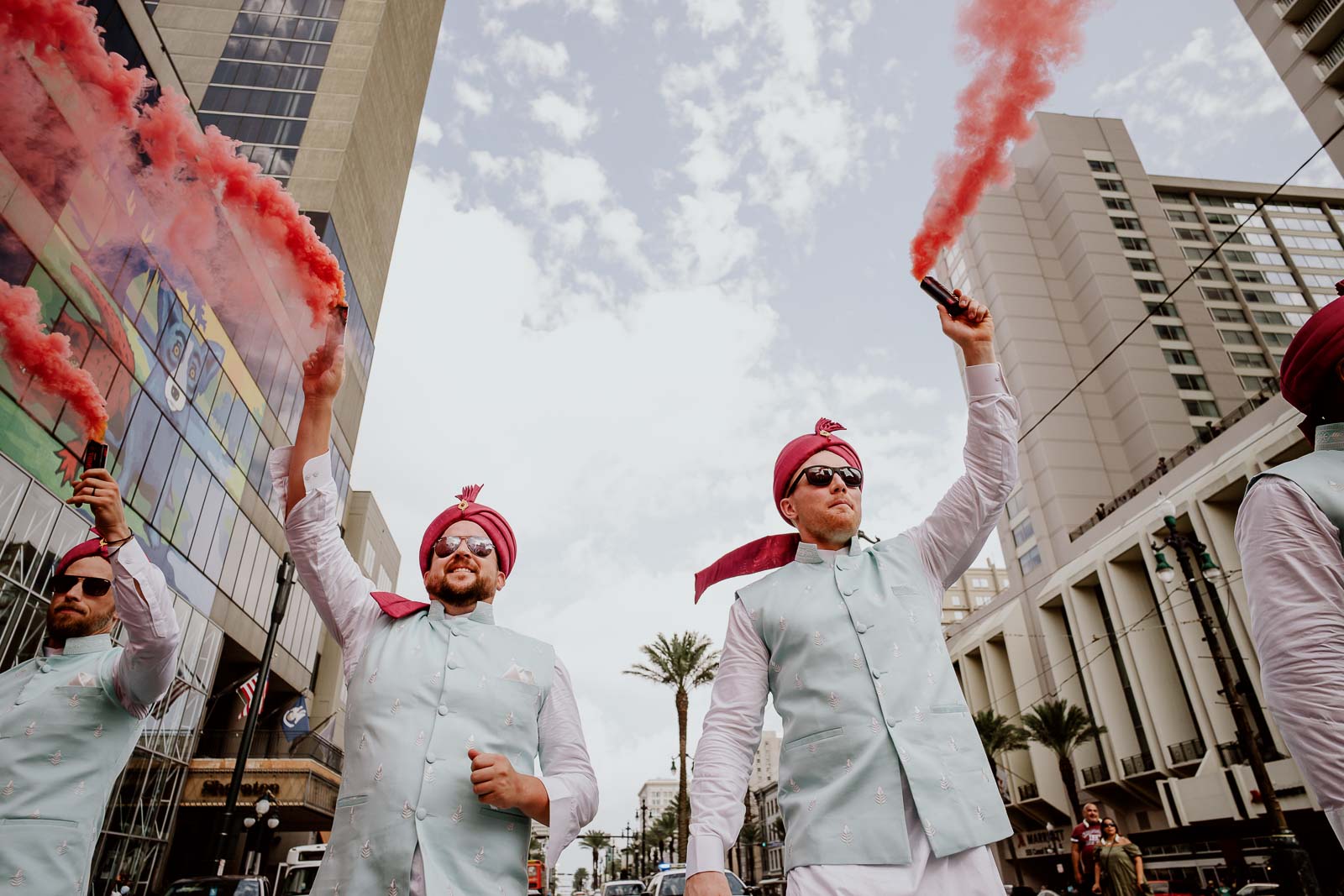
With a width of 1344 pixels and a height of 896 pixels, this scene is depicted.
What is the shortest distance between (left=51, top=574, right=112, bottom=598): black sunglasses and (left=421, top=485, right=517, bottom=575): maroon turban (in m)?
1.60

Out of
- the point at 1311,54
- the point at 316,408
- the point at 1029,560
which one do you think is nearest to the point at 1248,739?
the point at 316,408

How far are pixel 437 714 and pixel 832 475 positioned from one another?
5.42 ft

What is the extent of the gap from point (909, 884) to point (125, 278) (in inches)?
958

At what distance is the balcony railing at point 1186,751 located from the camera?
33.5 m

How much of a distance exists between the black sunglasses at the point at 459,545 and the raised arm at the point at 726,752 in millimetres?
1148

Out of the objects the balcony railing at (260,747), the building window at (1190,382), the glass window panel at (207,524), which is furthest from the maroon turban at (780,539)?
the building window at (1190,382)

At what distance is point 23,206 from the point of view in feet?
51.5

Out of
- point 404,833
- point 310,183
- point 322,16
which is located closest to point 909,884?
point 404,833

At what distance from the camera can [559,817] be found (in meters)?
2.62

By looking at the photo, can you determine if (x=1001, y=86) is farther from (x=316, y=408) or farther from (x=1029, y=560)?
(x=1029, y=560)

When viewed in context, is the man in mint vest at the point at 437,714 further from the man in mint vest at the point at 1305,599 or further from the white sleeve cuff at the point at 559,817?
the man in mint vest at the point at 1305,599

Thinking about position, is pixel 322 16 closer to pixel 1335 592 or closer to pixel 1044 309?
pixel 1044 309

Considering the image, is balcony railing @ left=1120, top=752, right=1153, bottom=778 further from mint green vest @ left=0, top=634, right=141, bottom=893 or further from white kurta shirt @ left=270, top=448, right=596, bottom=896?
mint green vest @ left=0, top=634, right=141, bottom=893

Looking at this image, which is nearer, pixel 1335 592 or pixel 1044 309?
pixel 1335 592
